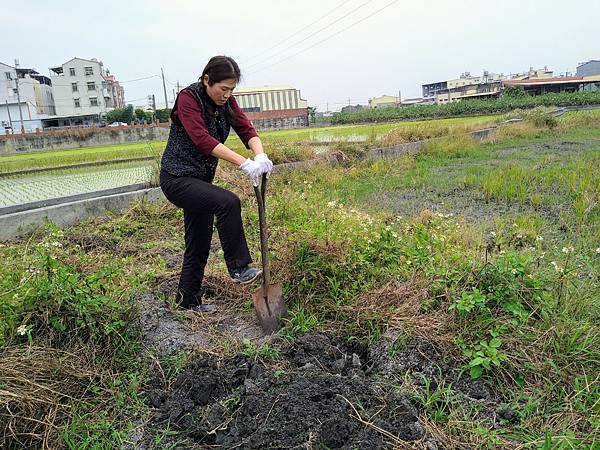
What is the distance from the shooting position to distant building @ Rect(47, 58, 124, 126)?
161 ft

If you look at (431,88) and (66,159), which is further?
(431,88)

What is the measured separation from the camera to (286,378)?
2113 mm

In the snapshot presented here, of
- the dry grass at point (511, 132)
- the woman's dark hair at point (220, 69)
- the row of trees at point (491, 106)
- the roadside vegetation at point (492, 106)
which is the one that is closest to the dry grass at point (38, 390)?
the woman's dark hair at point (220, 69)

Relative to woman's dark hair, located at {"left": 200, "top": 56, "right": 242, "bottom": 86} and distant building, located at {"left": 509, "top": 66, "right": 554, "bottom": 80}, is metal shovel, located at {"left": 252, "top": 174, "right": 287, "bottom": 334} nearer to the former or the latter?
woman's dark hair, located at {"left": 200, "top": 56, "right": 242, "bottom": 86}

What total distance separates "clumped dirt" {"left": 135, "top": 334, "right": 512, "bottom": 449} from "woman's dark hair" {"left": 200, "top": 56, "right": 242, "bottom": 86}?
61.6 inches

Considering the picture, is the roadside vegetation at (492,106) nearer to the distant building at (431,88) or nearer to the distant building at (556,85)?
the distant building at (556,85)

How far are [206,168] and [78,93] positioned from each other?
54.2m

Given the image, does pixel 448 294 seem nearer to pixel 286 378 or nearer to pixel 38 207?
pixel 286 378

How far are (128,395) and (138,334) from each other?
0.44 m

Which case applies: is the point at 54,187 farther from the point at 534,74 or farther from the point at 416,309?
the point at 534,74

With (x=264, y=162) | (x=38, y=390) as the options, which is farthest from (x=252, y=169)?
(x=38, y=390)

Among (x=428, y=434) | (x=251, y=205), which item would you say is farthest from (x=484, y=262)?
(x=251, y=205)

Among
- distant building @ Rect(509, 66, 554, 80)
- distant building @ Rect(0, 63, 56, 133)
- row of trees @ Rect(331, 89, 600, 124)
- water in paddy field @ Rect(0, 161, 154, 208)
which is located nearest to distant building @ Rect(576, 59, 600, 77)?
distant building @ Rect(509, 66, 554, 80)

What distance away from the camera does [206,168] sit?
2.90 metres
